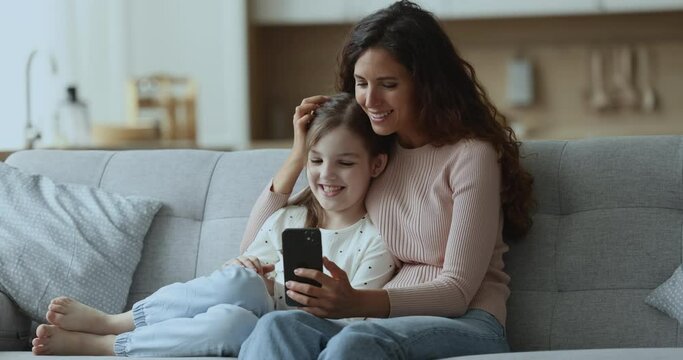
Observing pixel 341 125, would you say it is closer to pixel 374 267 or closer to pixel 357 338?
pixel 374 267

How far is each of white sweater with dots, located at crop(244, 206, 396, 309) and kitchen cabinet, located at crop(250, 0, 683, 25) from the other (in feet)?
10.3

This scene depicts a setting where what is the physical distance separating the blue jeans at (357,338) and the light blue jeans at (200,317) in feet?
0.61

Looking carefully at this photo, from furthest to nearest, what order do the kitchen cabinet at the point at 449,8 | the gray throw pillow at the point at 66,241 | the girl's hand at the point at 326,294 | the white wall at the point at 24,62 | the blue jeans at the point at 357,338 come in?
the kitchen cabinet at the point at 449,8 → the white wall at the point at 24,62 → the gray throw pillow at the point at 66,241 → the girl's hand at the point at 326,294 → the blue jeans at the point at 357,338

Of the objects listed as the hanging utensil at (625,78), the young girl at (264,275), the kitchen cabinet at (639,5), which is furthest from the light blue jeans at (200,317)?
the hanging utensil at (625,78)

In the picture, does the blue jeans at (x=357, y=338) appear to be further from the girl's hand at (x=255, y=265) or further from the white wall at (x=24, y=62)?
the white wall at (x=24, y=62)

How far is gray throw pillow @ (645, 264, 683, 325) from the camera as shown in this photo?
222cm

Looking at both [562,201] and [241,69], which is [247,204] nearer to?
[562,201]

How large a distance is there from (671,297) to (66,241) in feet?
4.22

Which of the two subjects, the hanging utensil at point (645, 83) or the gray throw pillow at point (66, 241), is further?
the hanging utensil at point (645, 83)

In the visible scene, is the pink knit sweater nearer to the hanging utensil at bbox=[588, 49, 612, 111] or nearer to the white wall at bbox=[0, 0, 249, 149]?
the white wall at bbox=[0, 0, 249, 149]

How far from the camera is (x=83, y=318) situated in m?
2.30

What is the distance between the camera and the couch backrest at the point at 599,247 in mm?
2312

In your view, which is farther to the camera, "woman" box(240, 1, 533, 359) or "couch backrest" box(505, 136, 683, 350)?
"couch backrest" box(505, 136, 683, 350)

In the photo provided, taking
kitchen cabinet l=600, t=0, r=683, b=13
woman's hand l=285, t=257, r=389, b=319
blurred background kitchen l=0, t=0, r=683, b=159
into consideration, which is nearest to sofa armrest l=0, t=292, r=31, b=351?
woman's hand l=285, t=257, r=389, b=319
